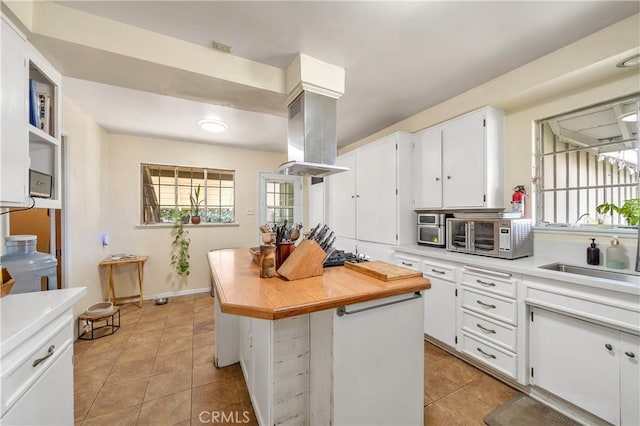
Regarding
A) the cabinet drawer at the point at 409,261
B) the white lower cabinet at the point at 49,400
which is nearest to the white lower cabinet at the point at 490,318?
the cabinet drawer at the point at 409,261

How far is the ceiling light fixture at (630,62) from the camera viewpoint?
1586mm

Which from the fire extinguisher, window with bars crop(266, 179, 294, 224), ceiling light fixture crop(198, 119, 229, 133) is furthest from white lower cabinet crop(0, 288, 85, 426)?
window with bars crop(266, 179, 294, 224)

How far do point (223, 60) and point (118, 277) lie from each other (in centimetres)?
351

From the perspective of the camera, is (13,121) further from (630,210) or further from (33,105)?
(630,210)

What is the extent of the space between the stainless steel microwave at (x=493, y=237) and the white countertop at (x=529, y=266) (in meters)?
0.06

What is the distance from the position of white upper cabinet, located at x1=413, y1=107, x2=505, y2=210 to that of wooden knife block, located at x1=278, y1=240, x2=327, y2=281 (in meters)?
1.75

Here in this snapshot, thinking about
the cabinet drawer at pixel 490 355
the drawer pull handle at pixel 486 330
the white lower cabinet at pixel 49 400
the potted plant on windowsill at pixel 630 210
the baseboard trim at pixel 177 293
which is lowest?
the baseboard trim at pixel 177 293

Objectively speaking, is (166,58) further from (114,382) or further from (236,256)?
(114,382)

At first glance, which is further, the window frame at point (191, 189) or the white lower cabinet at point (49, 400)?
the window frame at point (191, 189)

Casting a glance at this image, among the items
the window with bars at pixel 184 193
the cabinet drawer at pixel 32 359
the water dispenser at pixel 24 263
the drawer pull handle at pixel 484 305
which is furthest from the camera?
the window with bars at pixel 184 193

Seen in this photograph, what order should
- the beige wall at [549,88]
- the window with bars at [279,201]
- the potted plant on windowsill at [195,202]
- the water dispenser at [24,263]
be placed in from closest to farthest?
the water dispenser at [24,263], the beige wall at [549,88], the potted plant on windowsill at [195,202], the window with bars at [279,201]

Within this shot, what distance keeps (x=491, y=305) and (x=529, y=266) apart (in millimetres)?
409

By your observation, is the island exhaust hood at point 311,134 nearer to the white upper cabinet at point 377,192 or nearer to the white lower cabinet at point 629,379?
the white upper cabinet at point 377,192

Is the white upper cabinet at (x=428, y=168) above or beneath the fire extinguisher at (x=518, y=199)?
above
